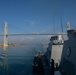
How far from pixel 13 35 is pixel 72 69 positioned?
63.8 m

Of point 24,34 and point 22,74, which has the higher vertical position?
point 24,34

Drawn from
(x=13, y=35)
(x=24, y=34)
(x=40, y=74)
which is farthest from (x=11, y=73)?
(x=13, y=35)

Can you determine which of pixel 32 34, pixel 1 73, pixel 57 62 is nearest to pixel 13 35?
pixel 32 34

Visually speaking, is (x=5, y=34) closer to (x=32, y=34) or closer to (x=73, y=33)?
(x=32, y=34)

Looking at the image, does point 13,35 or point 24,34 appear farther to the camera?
point 13,35

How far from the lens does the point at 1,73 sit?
22.2 m

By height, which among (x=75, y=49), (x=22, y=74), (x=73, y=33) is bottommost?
(x=22, y=74)

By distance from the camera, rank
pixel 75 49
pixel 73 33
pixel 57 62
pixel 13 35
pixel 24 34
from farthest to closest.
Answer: pixel 13 35, pixel 24 34, pixel 57 62, pixel 73 33, pixel 75 49

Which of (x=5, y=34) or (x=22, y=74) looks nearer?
(x=22, y=74)

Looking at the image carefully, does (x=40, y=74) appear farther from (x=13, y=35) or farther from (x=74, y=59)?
(x=13, y=35)

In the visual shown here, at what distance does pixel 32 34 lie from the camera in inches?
2670

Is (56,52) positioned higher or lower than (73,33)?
lower

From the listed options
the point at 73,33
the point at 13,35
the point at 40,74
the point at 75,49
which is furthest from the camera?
the point at 13,35

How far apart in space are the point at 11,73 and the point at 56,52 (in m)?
6.84
